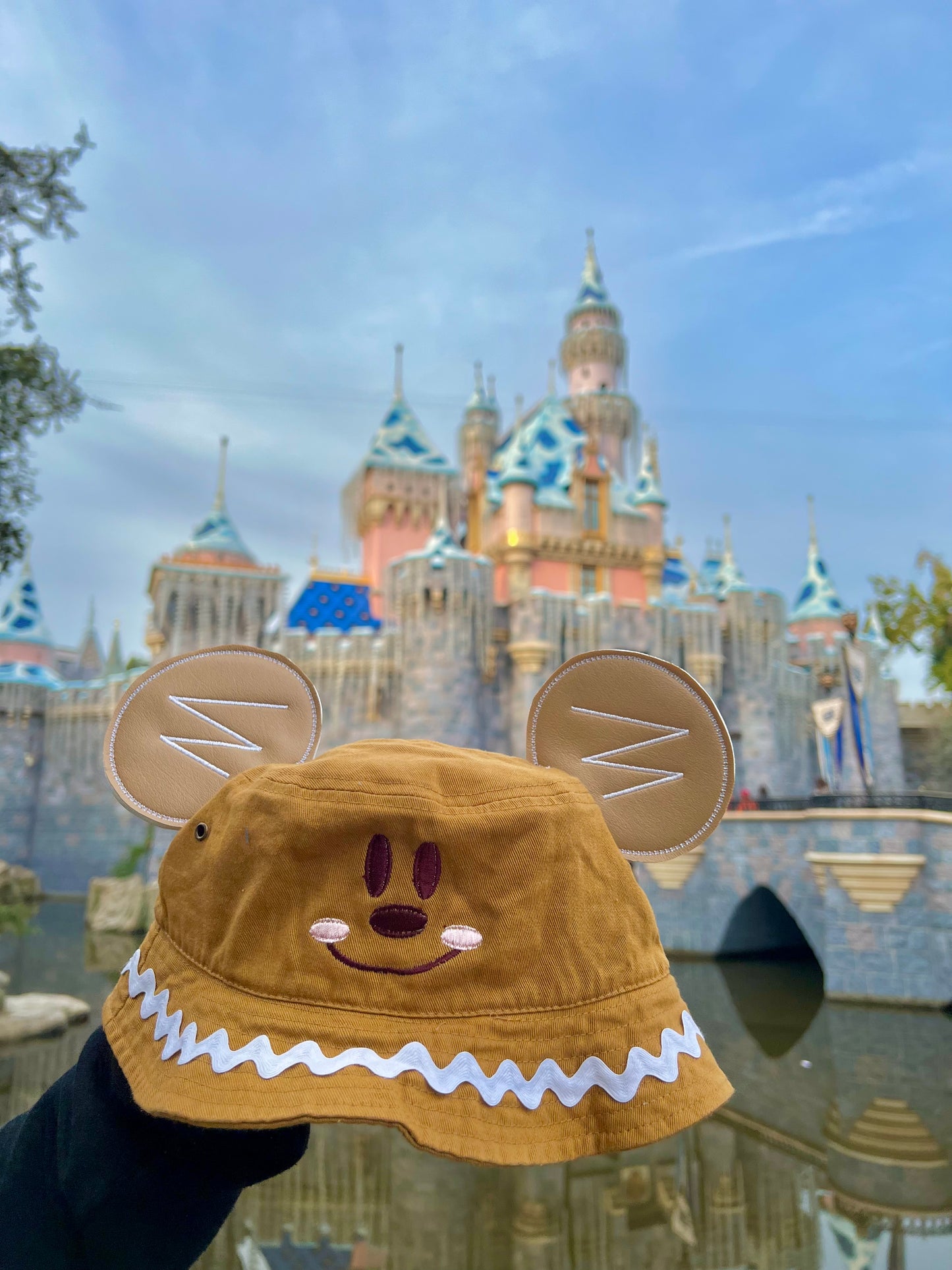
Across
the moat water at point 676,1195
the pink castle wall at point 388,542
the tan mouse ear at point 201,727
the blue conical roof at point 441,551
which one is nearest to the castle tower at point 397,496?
the pink castle wall at point 388,542

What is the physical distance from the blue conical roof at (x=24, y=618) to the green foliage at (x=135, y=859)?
710 cm

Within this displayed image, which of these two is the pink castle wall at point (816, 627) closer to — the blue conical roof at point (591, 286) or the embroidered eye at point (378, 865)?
the blue conical roof at point (591, 286)

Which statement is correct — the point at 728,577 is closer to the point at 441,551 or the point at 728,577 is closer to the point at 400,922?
the point at 441,551

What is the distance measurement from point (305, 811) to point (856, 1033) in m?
10.2

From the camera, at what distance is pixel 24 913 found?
8398mm

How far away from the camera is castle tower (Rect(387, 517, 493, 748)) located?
622 inches

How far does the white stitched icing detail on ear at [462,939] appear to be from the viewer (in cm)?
95

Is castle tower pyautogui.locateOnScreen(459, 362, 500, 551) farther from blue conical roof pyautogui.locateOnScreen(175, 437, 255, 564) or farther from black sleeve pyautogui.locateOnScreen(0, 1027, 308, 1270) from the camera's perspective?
black sleeve pyautogui.locateOnScreen(0, 1027, 308, 1270)

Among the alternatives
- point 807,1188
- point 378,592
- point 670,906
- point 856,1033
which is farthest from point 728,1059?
point 378,592

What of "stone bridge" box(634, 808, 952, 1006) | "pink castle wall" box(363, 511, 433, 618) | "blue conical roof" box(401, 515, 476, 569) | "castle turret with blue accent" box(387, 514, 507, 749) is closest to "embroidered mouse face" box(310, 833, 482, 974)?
"stone bridge" box(634, 808, 952, 1006)

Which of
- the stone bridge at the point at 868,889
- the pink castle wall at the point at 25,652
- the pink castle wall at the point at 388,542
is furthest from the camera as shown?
the pink castle wall at the point at 25,652

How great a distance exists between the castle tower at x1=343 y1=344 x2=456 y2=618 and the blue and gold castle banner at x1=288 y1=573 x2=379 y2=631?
76 centimetres

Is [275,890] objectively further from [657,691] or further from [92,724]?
[92,724]

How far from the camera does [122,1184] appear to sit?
0.99m
